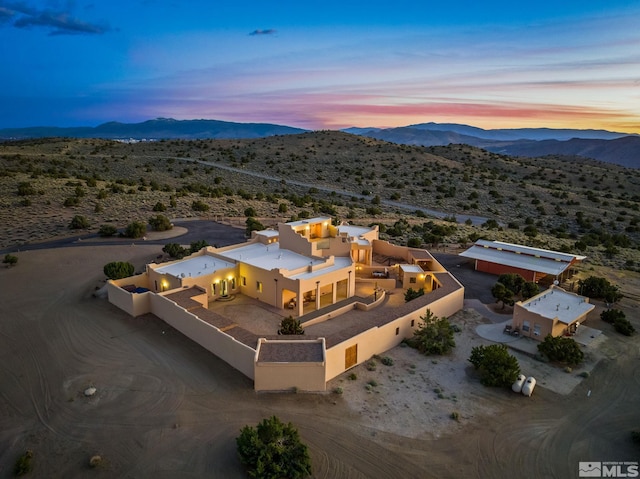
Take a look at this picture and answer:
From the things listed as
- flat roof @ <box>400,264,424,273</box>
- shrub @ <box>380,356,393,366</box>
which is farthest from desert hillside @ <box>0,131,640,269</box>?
shrub @ <box>380,356,393,366</box>

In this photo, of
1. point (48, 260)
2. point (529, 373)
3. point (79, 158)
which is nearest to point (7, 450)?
point (529, 373)

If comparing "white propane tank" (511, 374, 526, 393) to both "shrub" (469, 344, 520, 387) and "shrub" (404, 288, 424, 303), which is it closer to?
"shrub" (469, 344, 520, 387)

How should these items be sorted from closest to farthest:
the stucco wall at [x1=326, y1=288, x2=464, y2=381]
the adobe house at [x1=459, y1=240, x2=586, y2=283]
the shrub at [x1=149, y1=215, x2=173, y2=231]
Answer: the stucco wall at [x1=326, y1=288, x2=464, y2=381] → the adobe house at [x1=459, y1=240, x2=586, y2=283] → the shrub at [x1=149, y1=215, x2=173, y2=231]

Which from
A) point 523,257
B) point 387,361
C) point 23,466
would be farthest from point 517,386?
point 523,257

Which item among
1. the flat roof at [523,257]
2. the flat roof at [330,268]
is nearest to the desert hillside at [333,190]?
the flat roof at [523,257]

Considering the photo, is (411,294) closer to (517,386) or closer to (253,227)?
(517,386)
